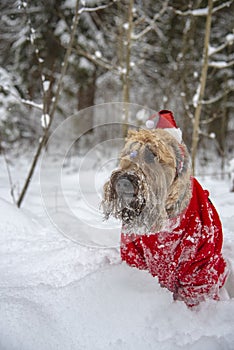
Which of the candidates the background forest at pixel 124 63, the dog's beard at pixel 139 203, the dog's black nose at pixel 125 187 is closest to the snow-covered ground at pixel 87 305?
the dog's beard at pixel 139 203

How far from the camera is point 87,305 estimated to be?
1813 millimetres

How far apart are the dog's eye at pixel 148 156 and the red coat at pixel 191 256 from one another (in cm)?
46

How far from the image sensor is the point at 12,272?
7.47 feet

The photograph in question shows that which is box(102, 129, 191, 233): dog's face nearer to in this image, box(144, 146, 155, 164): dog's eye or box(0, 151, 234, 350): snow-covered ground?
box(144, 146, 155, 164): dog's eye

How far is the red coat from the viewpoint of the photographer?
2041 mm

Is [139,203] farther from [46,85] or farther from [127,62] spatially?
[127,62]

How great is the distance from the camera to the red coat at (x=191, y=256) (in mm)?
2041

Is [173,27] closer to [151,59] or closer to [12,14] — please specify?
[151,59]

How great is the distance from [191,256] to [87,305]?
0.78 m

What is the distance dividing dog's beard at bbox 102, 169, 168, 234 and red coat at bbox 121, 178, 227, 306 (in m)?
0.15

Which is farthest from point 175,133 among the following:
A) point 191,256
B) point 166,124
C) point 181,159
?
point 191,256

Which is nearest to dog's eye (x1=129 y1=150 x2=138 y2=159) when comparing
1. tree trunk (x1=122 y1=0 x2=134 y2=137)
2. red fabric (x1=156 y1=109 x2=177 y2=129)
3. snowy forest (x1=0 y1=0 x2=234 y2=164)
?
red fabric (x1=156 y1=109 x2=177 y2=129)

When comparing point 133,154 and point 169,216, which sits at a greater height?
point 133,154

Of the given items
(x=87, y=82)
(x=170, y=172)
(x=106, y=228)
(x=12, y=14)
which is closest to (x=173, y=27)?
(x=87, y=82)
